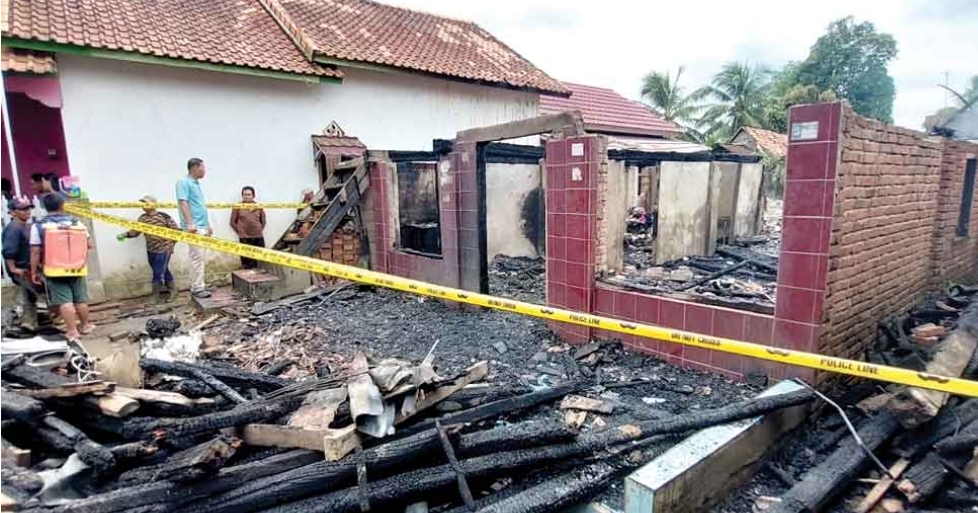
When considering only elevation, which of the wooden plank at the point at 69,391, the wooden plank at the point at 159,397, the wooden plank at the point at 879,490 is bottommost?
the wooden plank at the point at 879,490

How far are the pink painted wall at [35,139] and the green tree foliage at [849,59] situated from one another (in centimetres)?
3974

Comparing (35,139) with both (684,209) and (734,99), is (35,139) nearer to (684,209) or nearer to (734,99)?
(684,209)

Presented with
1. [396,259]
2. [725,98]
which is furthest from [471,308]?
[725,98]

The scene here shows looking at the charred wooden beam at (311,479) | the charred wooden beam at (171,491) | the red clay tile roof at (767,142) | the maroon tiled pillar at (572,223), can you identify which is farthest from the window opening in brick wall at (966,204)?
the red clay tile roof at (767,142)

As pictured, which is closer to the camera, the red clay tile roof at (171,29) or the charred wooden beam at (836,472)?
the charred wooden beam at (836,472)

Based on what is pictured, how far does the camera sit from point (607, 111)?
56.7 feet

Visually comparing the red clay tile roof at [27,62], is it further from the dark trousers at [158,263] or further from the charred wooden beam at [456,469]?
the charred wooden beam at [456,469]

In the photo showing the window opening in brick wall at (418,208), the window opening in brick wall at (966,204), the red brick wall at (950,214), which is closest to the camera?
the red brick wall at (950,214)

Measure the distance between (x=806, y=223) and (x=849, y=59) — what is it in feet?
130

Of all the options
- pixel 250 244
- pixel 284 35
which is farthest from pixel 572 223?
pixel 284 35

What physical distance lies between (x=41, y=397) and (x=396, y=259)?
5189 millimetres

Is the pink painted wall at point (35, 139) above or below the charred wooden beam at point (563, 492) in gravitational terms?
above

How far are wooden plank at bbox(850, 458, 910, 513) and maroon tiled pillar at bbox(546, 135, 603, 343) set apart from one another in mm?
2658

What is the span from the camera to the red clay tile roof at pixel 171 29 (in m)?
7.28
